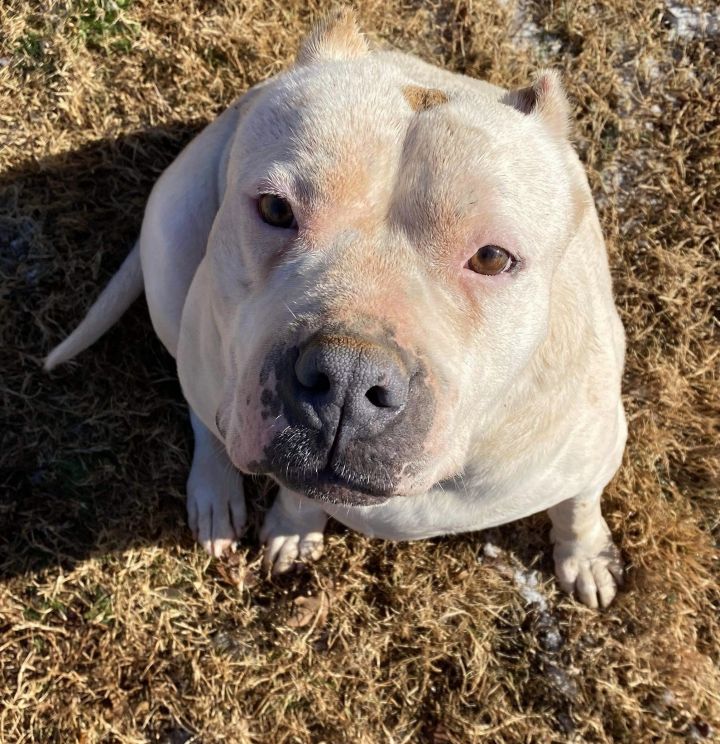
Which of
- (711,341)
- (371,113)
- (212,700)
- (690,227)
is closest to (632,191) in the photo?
(690,227)

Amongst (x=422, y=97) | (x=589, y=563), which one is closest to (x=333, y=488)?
(x=422, y=97)

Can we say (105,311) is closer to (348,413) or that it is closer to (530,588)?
(348,413)

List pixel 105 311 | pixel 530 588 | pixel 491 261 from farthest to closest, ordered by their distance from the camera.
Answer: pixel 530 588, pixel 105 311, pixel 491 261

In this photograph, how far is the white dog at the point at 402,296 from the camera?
5.70ft

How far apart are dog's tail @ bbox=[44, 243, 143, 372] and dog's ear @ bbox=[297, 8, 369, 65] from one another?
137 centimetres

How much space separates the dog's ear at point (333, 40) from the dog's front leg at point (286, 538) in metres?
1.80

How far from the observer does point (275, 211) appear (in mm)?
1963

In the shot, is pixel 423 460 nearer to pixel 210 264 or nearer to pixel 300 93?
pixel 210 264

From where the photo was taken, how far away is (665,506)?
360 centimetres

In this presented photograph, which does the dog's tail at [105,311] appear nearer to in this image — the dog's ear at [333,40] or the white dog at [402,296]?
the white dog at [402,296]

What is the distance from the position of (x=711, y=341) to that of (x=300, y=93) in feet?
8.50

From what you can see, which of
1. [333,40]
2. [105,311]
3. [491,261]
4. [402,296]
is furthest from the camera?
[105,311]

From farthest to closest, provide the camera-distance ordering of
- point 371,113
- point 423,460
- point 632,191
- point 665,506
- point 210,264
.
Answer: point 632,191
point 665,506
point 210,264
point 371,113
point 423,460

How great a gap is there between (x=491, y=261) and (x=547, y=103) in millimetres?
593
